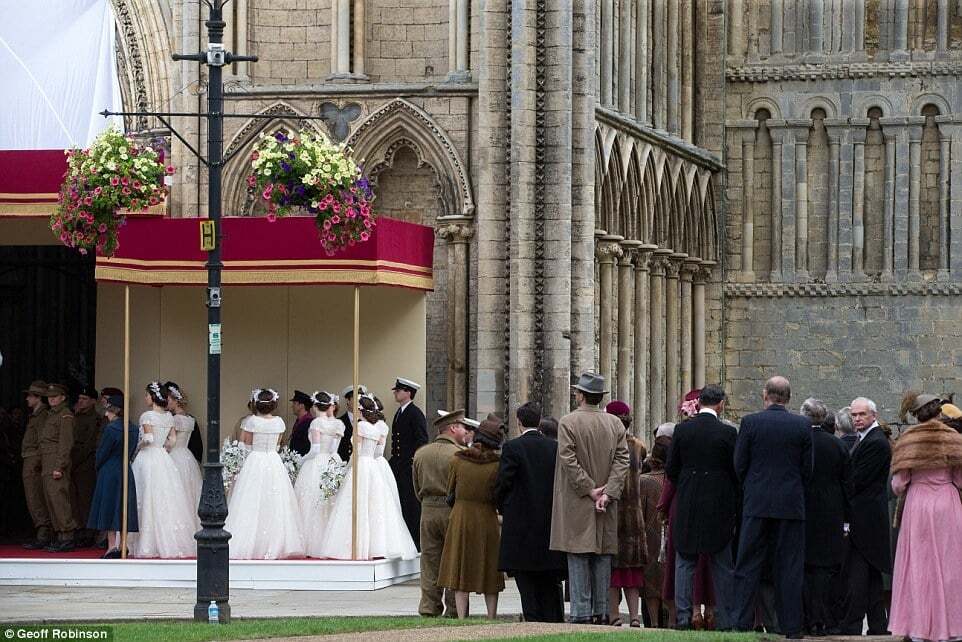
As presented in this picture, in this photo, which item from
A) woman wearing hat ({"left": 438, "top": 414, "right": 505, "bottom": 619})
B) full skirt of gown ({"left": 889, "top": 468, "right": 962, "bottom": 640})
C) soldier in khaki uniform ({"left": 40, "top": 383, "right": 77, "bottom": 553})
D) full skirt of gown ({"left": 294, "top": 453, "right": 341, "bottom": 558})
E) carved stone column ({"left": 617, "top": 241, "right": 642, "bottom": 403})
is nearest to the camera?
full skirt of gown ({"left": 889, "top": 468, "right": 962, "bottom": 640})

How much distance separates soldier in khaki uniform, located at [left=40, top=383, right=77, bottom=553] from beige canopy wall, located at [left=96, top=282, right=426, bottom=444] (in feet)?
3.02

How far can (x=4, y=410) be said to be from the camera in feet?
73.8

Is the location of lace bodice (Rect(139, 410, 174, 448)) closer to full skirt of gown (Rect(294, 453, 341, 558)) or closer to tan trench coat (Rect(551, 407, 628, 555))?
full skirt of gown (Rect(294, 453, 341, 558))

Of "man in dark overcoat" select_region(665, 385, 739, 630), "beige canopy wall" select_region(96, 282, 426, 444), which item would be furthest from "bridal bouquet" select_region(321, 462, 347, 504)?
"man in dark overcoat" select_region(665, 385, 739, 630)

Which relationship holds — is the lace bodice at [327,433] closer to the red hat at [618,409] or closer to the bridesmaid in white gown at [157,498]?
the bridesmaid in white gown at [157,498]

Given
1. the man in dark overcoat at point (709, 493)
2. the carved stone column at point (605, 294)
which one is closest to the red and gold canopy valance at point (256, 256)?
the carved stone column at point (605, 294)

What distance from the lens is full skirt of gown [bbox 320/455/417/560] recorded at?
776 inches

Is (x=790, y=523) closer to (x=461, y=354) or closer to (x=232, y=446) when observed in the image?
(x=232, y=446)

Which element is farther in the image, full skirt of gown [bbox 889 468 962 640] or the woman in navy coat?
the woman in navy coat

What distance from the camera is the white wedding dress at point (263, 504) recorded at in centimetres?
1969

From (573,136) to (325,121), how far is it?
9.75 ft

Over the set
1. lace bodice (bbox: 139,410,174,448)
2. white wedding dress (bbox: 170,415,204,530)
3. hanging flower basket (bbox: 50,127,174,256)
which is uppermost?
hanging flower basket (bbox: 50,127,174,256)

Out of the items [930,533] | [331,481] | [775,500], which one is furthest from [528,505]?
[331,481]

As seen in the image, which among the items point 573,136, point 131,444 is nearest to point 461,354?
point 573,136
